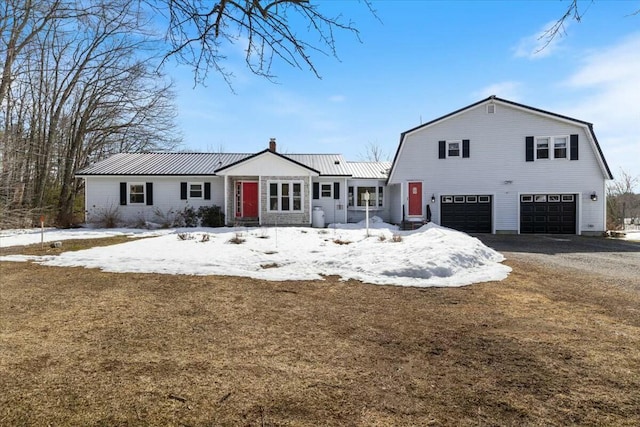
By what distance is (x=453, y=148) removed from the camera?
20.2 metres

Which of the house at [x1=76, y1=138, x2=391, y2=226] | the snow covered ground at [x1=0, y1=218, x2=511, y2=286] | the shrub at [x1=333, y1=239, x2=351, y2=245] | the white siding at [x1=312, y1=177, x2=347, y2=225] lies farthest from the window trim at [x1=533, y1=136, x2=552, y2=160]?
the shrub at [x1=333, y1=239, x2=351, y2=245]

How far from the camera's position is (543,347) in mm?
4012

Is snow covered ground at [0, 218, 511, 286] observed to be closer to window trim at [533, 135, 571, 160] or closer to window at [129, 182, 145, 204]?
window at [129, 182, 145, 204]

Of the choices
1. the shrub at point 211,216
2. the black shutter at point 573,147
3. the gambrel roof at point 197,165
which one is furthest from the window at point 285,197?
the black shutter at point 573,147

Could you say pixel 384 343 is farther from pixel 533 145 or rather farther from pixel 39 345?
pixel 533 145

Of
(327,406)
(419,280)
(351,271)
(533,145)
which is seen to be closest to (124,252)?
(351,271)

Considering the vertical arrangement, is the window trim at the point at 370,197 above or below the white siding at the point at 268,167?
below

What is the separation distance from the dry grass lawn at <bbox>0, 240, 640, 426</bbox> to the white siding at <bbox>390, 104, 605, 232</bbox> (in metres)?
13.9

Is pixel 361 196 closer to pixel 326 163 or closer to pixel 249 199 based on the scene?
pixel 326 163

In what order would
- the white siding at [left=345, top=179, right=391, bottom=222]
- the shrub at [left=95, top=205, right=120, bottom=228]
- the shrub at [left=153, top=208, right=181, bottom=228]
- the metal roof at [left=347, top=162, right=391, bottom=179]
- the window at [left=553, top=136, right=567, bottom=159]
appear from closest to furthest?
the window at [left=553, top=136, right=567, bottom=159] → the shrub at [left=95, top=205, right=120, bottom=228] → the shrub at [left=153, top=208, right=181, bottom=228] → the white siding at [left=345, top=179, right=391, bottom=222] → the metal roof at [left=347, top=162, right=391, bottom=179]

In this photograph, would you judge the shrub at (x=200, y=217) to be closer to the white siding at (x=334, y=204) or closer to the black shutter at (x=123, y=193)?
the black shutter at (x=123, y=193)

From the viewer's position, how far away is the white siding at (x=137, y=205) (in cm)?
2058

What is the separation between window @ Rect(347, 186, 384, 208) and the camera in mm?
23125

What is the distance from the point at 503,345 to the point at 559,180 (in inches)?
747
